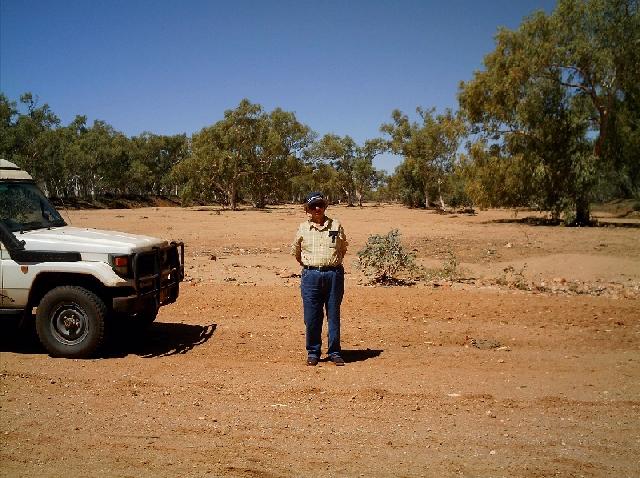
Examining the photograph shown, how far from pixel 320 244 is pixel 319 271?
31cm

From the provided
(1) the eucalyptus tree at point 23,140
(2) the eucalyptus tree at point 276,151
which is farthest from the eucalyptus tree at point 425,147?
(1) the eucalyptus tree at point 23,140

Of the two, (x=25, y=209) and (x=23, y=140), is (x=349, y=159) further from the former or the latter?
(x=25, y=209)

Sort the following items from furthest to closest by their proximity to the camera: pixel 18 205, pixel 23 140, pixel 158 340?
pixel 23 140 → pixel 158 340 → pixel 18 205

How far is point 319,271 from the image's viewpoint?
237 inches

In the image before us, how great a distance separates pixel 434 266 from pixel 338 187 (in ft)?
252

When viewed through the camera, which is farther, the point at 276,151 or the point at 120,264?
the point at 276,151

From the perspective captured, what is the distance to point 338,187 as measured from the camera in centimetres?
9094

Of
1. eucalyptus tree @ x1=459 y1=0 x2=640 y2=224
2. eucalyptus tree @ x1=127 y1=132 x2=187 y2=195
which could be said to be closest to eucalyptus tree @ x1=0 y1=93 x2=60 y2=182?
eucalyptus tree @ x1=127 y1=132 x2=187 y2=195

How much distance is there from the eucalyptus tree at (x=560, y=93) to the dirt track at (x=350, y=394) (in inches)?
861

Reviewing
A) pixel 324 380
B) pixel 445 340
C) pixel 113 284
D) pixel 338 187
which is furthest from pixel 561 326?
pixel 338 187

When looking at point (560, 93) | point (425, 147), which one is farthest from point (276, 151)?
point (560, 93)

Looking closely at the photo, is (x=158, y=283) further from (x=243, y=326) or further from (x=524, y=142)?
(x=524, y=142)

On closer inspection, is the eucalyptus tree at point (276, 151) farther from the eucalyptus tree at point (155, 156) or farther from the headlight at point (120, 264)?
the headlight at point (120, 264)

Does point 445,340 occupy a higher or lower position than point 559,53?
lower
